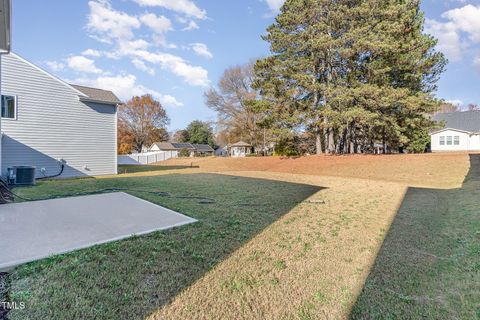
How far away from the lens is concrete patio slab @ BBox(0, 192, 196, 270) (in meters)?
2.96

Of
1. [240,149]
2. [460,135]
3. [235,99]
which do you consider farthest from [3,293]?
[460,135]

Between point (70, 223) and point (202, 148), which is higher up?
point (202, 148)

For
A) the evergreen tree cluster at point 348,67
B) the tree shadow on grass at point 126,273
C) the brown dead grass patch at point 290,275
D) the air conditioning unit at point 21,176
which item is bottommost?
the brown dead grass patch at point 290,275

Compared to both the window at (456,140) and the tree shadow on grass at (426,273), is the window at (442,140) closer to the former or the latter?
the window at (456,140)

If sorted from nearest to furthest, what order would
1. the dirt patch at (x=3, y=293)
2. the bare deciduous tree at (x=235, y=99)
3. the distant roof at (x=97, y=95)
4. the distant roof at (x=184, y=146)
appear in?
the dirt patch at (x=3, y=293), the distant roof at (x=97, y=95), the bare deciduous tree at (x=235, y=99), the distant roof at (x=184, y=146)

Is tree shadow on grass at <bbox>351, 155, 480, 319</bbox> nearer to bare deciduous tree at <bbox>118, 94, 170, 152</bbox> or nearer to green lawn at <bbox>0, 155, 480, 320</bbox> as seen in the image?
green lawn at <bbox>0, 155, 480, 320</bbox>

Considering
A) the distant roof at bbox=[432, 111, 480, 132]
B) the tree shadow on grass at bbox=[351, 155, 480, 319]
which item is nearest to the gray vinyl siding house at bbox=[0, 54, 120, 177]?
the tree shadow on grass at bbox=[351, 155, 480, 319]

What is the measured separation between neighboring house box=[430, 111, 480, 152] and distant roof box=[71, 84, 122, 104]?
31.5m

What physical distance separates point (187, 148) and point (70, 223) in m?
38.5

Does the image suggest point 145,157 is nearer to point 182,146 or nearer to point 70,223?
point 182,146

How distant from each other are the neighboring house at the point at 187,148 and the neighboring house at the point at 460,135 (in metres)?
31.7

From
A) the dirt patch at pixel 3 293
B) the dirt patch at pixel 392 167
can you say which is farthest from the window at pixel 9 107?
the dirt patch at pixel 392 167

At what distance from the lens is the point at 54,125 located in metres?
11.5

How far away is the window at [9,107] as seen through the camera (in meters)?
10.2
